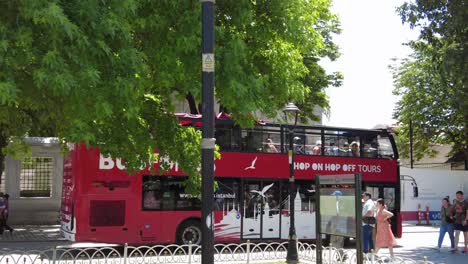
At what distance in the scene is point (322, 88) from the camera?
3036 cm

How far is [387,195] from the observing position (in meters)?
20.5

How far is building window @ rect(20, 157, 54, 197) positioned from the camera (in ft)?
90.1

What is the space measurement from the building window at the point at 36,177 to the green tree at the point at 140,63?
18.9m

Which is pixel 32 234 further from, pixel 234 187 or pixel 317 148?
pixel 317 148

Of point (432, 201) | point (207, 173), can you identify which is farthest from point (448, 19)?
point (432, 201)

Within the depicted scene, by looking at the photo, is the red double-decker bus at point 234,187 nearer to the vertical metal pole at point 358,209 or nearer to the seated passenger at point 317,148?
the seated passenger at point 317,148

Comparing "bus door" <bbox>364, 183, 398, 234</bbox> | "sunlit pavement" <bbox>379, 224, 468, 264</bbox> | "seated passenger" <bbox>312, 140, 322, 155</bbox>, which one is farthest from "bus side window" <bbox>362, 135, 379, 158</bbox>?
"sunlit pavement" <bbox>379, 224, 468, 264</bbox>

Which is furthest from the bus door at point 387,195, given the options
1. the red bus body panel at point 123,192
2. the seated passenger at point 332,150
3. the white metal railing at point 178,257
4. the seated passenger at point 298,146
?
the white metal railing at point 178,257

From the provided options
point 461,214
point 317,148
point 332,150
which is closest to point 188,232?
point 317,148

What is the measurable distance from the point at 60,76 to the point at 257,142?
42.8 ft

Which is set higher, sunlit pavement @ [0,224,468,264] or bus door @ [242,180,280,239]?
bus door @ [242,180,280,239]

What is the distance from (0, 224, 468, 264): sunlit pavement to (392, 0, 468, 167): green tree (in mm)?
5446

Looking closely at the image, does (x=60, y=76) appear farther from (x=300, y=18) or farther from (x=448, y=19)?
(x=448, y=19)

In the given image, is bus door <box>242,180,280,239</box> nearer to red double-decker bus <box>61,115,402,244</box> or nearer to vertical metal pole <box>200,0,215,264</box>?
red double-decker bus <box>61,115,402,244</box>
